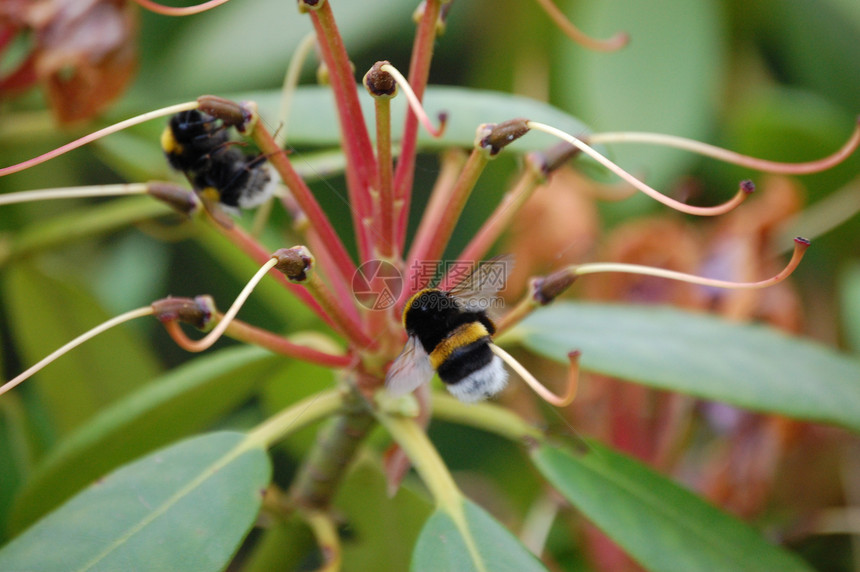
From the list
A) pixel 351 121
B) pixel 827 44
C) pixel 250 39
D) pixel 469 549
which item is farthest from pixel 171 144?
pixel 827 44

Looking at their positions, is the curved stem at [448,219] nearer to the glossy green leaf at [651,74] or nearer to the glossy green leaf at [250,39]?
the glossy green leaf at [651,74]

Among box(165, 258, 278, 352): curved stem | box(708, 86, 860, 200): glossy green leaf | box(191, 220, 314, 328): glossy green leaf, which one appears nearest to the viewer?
box(165, 258, 278, 352): curved stem

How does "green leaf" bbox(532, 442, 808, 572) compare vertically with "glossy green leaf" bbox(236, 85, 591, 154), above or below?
below

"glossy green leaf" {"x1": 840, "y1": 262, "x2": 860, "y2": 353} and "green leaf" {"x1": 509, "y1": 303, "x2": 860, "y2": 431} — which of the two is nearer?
"green leaf" {"x1": 509, "y1": 303, "x2": 860, "y2": 431}

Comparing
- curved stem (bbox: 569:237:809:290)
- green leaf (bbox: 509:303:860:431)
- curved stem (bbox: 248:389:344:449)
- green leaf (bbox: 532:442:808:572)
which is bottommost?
green leaf (bbox: 532:442:808:572)

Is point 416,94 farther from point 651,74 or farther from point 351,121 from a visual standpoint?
point 651,74

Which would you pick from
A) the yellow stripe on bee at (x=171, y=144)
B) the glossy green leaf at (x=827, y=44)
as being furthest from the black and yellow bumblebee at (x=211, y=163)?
the glossy green leaf at (x=827, y=44)

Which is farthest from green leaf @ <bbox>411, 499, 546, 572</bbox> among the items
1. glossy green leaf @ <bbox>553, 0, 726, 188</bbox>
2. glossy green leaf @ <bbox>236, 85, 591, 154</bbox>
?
glossy green leaf @ <bbox>553, 0, 726, 188</bbox>

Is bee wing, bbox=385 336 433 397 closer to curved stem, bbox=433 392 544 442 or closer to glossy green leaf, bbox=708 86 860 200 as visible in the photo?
curved stem, bbox=433 392 544 442
